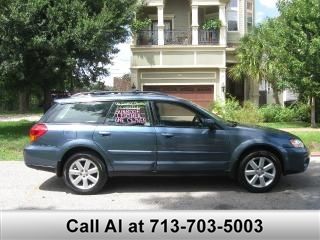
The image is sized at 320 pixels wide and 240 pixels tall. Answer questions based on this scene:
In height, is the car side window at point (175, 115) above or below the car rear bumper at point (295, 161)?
above

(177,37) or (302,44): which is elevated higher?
(177,37)

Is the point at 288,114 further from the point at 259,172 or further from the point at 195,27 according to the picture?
the point at 259,172

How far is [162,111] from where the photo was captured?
27.3 ft

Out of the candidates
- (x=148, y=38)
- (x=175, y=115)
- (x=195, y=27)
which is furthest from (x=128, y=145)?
(x=148, y=38)

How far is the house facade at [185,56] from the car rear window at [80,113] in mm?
19525

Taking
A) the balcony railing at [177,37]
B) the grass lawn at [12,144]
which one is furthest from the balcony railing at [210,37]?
the grass lawn at [12,144]

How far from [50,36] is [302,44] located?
9069 mm

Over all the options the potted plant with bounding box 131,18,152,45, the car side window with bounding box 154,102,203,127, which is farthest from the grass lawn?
the potted plant with bounding box 131,18,152,45

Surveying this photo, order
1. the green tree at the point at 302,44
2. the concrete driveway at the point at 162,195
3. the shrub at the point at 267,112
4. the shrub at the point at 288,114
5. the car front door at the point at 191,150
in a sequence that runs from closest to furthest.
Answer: the concrete driveway at the point at 162,195, the car front door at the point at 191,150, the green tree at the point at 302,44, the shrub at the point at 267,112, the shrub at the point at 288,114

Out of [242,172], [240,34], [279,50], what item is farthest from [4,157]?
[240,34]

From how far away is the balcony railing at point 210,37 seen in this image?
2847cm

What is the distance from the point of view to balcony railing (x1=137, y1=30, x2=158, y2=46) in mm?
28219

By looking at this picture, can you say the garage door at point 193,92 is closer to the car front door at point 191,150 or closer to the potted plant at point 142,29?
the potted plant at point 142,29

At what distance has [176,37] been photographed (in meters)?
29.0
